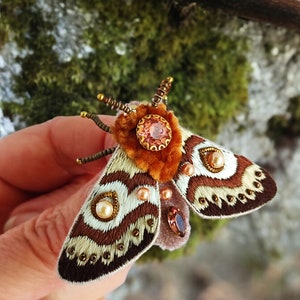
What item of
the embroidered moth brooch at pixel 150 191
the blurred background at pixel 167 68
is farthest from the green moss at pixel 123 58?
the embroidered moth brooch at pixel 150 191

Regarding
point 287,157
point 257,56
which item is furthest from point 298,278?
point 257,56

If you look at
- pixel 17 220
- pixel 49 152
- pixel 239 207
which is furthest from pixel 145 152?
pixel 17 220

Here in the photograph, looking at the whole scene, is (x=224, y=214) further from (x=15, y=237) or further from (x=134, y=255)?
(x=15, y=237)

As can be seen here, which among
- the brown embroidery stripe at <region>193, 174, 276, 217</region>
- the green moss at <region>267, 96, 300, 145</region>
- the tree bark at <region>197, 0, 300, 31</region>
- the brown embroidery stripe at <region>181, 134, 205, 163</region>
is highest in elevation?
the tree bark at <region>197, 0, 300, 31</region>

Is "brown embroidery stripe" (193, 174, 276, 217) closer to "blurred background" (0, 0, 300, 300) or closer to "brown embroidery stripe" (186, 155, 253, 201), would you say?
"brown embroidery stripe" (186, 155, 253, 201)

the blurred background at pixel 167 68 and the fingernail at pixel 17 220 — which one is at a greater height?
the blurred background at pixel 167 68

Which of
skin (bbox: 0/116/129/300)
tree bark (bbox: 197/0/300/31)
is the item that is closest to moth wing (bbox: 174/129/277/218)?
skin (bbox: 0/116/129/300)

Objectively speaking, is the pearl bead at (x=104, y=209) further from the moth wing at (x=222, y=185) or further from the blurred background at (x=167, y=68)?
the blurred background at (x=167, y=68)

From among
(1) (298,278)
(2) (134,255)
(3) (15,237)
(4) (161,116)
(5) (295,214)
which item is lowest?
(1) (298,278)
